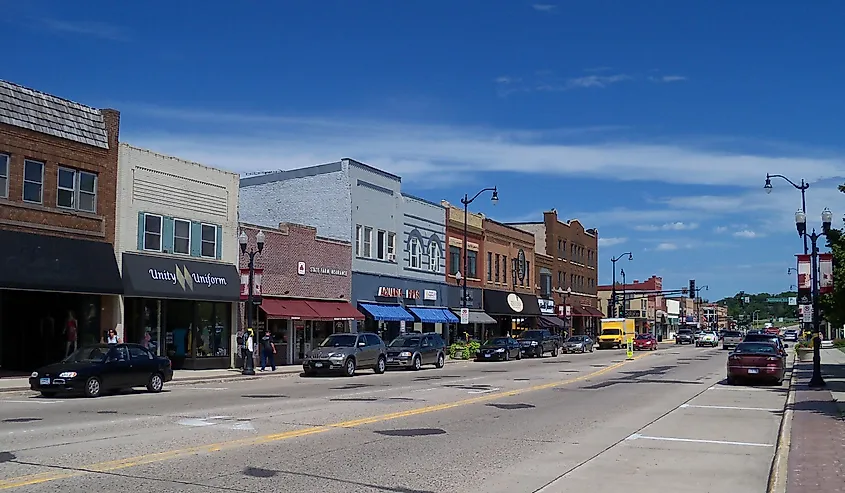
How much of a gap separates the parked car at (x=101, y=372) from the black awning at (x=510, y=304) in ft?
126

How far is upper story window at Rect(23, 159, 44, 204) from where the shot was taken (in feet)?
90.4

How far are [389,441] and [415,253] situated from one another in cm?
3831

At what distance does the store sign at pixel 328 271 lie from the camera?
41266 millimetres

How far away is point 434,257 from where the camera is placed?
5419 cm

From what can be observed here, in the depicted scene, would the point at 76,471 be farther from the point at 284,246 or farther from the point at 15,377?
the point at 284,246

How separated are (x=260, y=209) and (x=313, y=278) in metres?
8.10

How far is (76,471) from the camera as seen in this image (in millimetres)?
10258

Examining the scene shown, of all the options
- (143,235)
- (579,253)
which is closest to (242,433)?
(143,235)

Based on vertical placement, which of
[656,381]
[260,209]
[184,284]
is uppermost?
[260,209]

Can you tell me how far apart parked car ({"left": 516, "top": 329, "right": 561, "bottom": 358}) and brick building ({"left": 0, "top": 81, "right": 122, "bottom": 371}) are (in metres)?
28.5

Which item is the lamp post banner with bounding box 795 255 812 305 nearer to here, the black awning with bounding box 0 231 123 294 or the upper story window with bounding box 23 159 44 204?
the black awning with bounding box 0 231 123 294

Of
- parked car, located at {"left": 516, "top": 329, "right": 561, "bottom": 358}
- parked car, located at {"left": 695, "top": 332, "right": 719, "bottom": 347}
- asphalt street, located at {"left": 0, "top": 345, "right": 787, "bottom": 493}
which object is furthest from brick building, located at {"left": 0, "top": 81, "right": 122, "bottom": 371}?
parked car, located at {"left": 695, "top": 332, "right": 719, "bottom": 347}

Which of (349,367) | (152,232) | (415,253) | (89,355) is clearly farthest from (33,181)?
(415,253)

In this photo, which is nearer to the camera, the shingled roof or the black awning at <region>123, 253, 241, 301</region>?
the shingled roof
